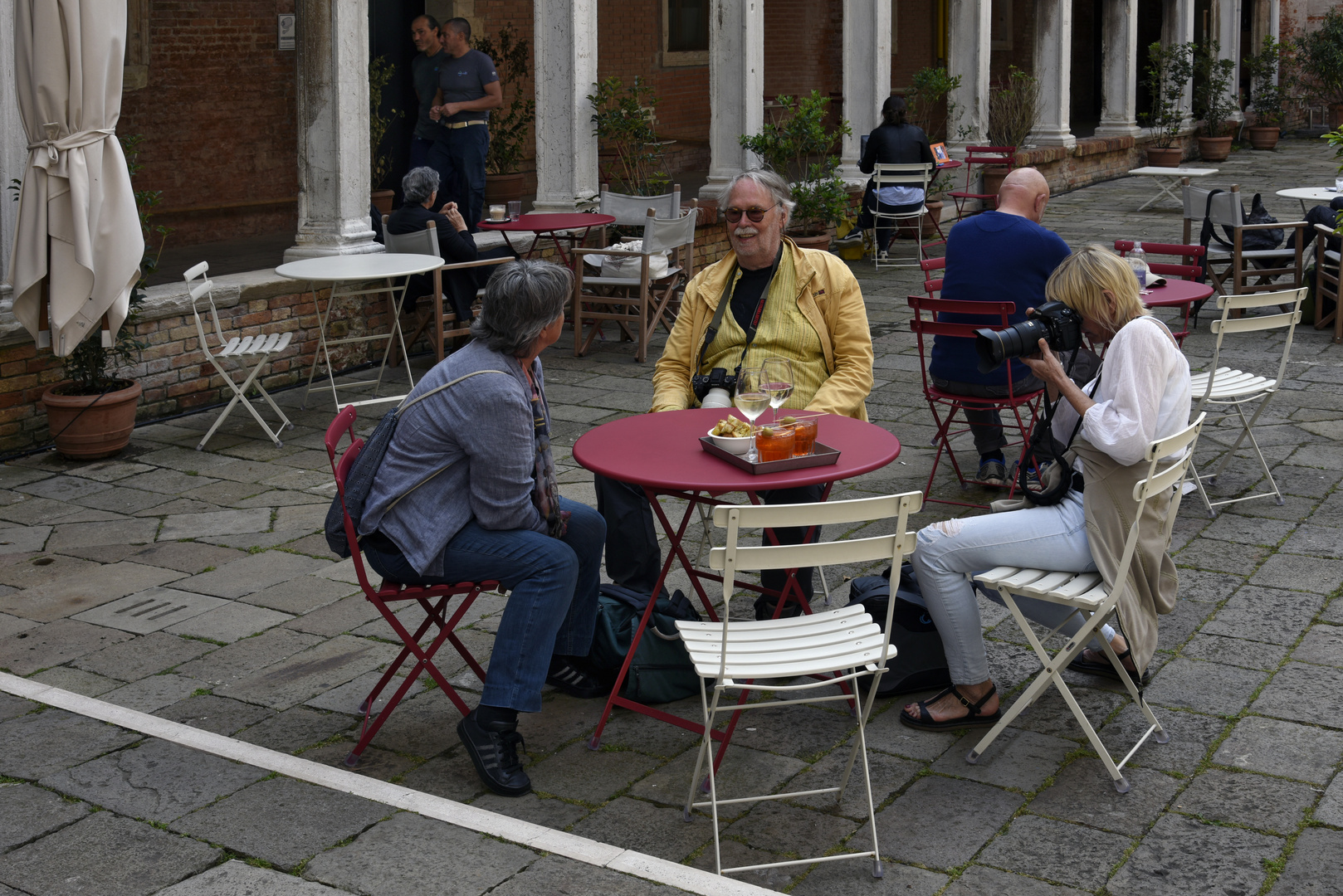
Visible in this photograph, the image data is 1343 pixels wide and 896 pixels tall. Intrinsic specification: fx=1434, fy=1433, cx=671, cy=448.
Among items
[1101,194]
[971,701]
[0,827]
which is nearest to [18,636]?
[0,827]

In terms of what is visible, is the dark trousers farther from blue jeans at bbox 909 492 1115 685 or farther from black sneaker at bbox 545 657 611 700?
blue jeans at bbox 909 492 1115 685

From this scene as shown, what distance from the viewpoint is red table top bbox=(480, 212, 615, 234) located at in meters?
8.27

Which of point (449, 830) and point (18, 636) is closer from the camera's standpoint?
point (449, 830)

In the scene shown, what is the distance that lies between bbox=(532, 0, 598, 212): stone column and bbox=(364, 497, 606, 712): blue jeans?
6.27 metres

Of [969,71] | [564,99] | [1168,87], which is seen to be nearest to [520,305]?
[564,99]

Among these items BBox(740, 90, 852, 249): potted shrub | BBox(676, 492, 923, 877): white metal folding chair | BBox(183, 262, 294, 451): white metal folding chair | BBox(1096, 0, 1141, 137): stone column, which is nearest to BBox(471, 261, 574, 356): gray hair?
BBox(676, 492, 923, 877): white metal folding chair

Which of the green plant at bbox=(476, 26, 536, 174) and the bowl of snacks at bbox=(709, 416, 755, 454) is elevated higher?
the green plant at bbox=(476, 26, 536, 174)

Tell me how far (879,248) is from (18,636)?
8.77 m

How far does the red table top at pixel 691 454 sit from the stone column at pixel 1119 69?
15.7 m

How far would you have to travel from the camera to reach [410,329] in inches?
332

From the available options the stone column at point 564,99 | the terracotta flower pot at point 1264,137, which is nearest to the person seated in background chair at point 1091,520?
the stone column at point 564,99

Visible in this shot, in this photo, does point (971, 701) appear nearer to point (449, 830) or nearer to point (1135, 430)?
point (1135, 430)

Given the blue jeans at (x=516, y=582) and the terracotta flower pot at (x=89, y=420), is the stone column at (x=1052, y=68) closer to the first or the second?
the terracotta flower pot at (x=89, y=420)

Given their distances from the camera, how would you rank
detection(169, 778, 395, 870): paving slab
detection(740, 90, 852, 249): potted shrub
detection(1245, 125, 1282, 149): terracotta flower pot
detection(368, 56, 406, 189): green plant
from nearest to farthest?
detection(169, 778, 395, 870): paving slab → detection(740, 90, 852, 249): potted shrub → detection(368, 56, 406, 189): green plant → detection(1245, 125, 1282, 149): terracotta flower pot
